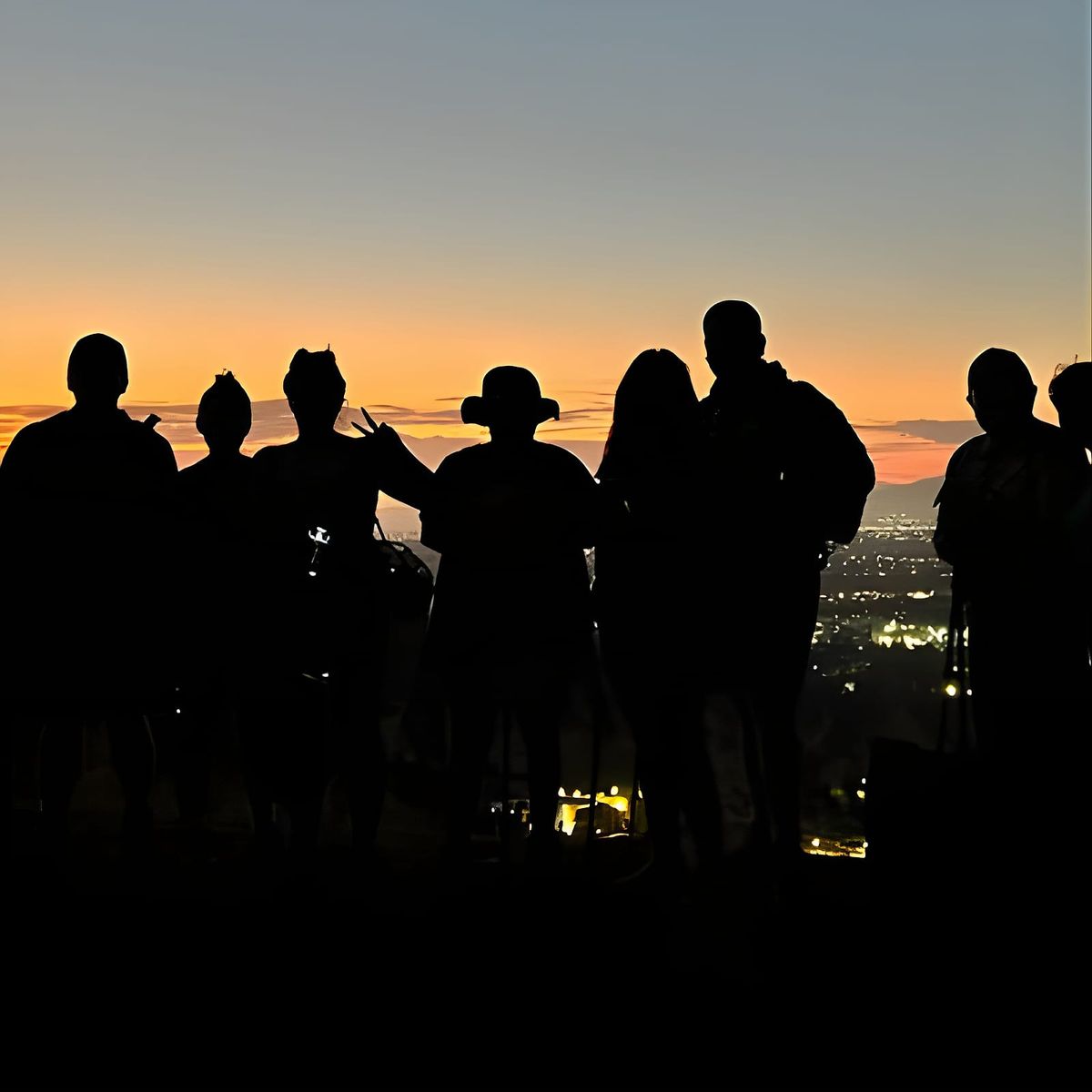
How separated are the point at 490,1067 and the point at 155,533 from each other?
2.08 metres

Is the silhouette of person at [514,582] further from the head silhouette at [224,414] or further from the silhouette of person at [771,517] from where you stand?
the head silhouette at [224,414]

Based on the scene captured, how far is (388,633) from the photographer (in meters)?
4.62

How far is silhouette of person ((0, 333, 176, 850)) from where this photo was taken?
13.6ft

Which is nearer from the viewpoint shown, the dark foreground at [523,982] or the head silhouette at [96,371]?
the dark foreground at [523,982]

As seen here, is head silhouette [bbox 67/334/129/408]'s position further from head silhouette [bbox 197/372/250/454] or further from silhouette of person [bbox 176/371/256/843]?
head silhouette [bbox 197/372/250/454]

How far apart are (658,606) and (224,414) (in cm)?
206

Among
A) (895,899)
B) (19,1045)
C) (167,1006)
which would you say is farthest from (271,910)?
(895,899)

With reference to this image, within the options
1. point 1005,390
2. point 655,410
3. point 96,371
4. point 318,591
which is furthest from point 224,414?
point 1005,390

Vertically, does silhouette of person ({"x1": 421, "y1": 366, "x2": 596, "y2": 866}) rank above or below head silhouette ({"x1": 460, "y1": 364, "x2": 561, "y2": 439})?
below

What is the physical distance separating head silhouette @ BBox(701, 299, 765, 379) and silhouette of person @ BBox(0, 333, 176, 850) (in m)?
1.87

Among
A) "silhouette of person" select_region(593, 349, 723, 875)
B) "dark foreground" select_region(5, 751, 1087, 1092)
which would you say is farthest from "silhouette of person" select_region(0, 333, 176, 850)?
"silhouette of person" select_region(593, 349, 723, 875)

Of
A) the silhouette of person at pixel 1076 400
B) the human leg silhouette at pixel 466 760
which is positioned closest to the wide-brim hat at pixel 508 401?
the human leg silhouette at pixel 466 760

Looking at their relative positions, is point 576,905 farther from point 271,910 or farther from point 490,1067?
point 490,1067

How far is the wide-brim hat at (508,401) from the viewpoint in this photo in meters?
4.34
